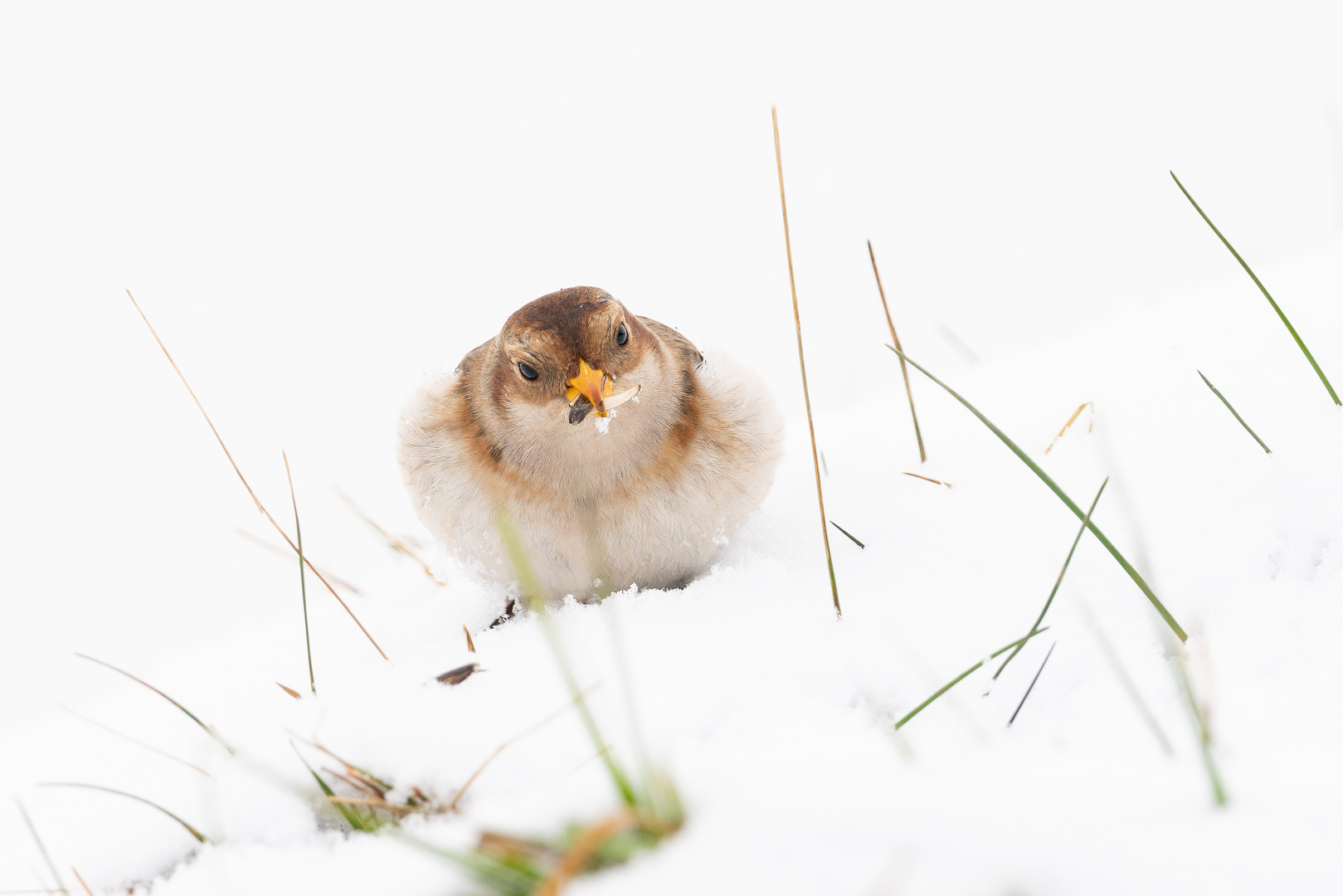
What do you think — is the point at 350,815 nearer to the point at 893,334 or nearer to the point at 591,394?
the point at 591,394

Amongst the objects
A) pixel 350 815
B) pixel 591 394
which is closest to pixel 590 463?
pixel 591 394

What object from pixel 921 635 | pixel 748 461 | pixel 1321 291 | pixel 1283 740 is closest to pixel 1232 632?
pixel 1283 740

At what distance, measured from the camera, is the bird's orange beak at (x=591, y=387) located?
2137 millimetres

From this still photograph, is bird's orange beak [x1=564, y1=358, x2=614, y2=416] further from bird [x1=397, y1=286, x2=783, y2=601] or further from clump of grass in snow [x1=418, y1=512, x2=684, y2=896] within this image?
clump of grass in snow [x1=418, y1=512, x2=684, y2=896]

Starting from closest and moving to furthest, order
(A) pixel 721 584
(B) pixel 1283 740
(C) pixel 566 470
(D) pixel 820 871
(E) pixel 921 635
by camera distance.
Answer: (D) pixel 820 871, (B) pixel 1283 740, (E) pixel 921 635, (A) pixel 721 584, (C) pixel 566 470

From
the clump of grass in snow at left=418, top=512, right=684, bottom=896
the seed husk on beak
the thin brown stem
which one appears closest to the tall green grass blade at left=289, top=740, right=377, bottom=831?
the clump of grass in snow at left=418, top=512, right=684, bottom=896

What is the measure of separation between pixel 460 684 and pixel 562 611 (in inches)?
19.2

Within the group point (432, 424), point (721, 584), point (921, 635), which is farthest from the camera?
point (432, 424)

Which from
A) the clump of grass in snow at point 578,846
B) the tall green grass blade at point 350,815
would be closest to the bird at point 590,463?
the tall green grass blade at point 350,815

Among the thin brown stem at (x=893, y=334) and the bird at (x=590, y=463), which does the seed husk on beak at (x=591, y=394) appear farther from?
the thin brown stem at (x=893, y=334)

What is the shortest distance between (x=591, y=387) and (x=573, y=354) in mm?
113

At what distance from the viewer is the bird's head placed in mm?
2182

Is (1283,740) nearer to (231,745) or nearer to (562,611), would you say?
(562,611)

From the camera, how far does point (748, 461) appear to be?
2373mm
